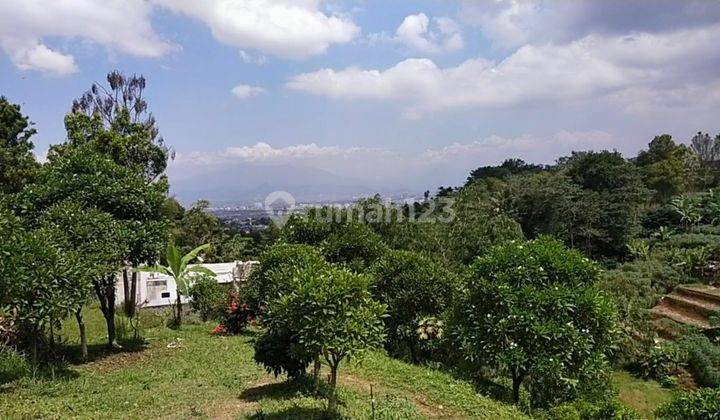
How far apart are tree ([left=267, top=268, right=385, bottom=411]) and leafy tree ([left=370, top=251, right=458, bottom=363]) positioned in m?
5.21

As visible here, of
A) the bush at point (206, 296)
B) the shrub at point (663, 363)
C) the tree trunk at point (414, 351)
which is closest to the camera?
the tree trunk at point (414, 351)

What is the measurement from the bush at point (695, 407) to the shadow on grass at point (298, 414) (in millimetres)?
4696

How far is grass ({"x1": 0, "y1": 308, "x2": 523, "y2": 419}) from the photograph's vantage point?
270 inches

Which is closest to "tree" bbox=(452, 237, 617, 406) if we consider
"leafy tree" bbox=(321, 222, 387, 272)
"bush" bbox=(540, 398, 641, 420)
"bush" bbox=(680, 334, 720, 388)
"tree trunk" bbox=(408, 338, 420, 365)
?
"bush" bbox=(540, 398, 641, 420)

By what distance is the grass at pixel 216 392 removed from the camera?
686cm

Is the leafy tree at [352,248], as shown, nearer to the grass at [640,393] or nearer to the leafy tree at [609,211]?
the grass at [640,393]

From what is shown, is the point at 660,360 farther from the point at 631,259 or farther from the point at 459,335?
the point at 631,259

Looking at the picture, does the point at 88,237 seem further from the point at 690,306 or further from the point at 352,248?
the point at 690,306

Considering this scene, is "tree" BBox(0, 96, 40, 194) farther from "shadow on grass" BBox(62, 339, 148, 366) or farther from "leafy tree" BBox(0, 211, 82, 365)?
"leafy tree" BBox(0, 211, 82, 365)

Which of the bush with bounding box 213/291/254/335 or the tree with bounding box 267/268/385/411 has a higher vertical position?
the tree with bounding box 267/268/385/411

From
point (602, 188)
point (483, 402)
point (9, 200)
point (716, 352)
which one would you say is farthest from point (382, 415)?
point (602, 188)

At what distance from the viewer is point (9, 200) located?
1035 centimetres

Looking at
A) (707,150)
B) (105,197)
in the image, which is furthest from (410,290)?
(707,150)

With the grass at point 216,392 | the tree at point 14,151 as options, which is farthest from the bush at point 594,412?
the tree at point 14,151
